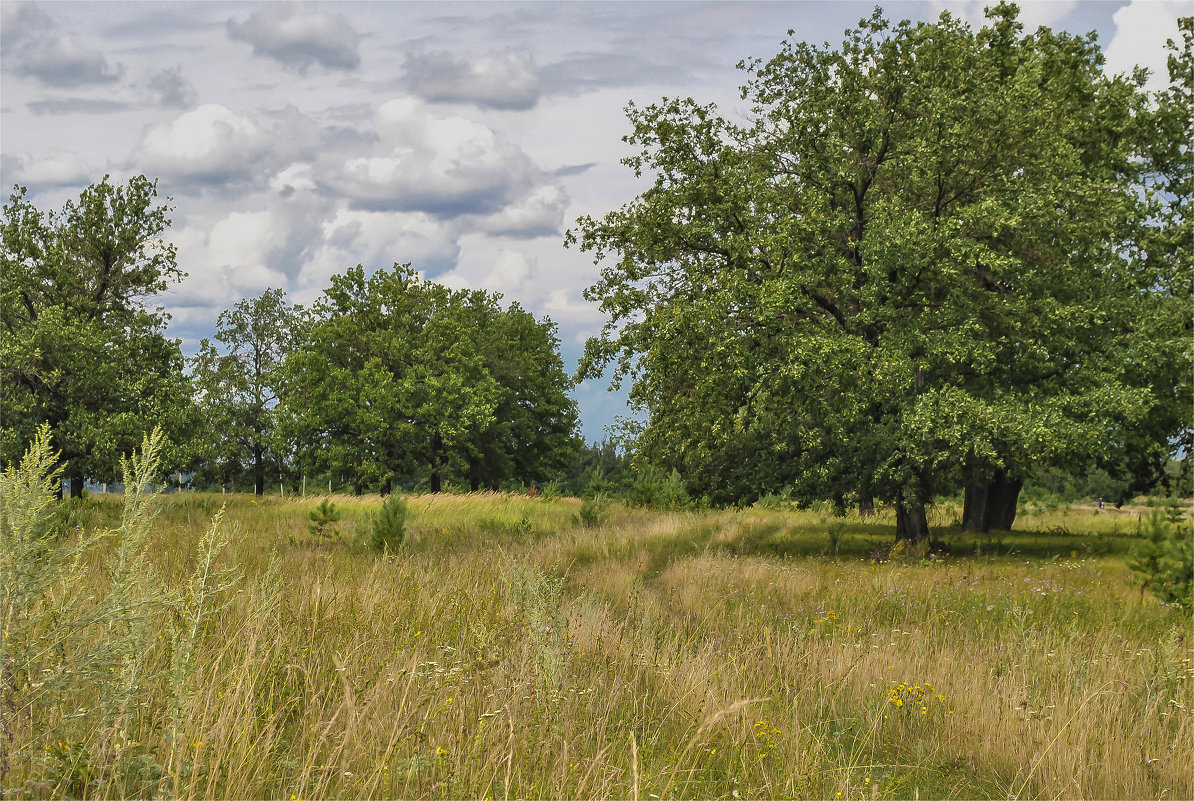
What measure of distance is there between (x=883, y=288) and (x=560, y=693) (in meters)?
14.5

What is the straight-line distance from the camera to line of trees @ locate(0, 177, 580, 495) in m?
26.3

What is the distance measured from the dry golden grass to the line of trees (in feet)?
41.2

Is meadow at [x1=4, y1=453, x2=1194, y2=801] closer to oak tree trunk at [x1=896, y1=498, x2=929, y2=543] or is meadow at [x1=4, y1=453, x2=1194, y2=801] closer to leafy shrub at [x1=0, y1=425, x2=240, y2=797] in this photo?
leafy shrub at [x1=0, y1=425, x2=240, y2=797]

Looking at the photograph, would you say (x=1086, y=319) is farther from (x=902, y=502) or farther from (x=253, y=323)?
(x=253, y=323)

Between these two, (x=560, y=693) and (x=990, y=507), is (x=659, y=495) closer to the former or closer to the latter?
(x=990, y=507)

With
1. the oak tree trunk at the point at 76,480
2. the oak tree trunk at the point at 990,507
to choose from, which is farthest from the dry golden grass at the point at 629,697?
the oak tree trunk at the point at 76,480

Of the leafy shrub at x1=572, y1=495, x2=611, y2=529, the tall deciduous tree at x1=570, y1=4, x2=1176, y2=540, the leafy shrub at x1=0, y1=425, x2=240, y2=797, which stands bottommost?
the leafy shrub at x1=572, y1=495, x2=611, y2=529

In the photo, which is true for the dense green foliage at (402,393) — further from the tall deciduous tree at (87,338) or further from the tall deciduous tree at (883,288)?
the tall deciduous tree at (883,288)

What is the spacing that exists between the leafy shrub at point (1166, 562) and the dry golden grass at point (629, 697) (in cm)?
122

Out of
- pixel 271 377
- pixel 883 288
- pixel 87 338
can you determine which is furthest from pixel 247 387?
pixel 883 288

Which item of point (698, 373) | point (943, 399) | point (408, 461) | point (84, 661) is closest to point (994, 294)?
point (943, 399)

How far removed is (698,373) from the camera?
17188 mm

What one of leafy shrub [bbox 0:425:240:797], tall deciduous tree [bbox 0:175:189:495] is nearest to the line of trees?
tall deciduous tree [bbox 0:175:189:495]

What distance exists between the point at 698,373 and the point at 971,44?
1115cm
